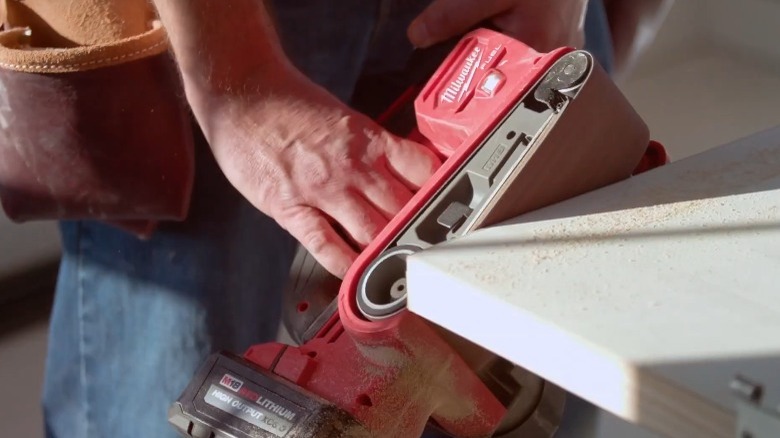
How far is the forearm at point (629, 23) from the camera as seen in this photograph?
985 millimetres

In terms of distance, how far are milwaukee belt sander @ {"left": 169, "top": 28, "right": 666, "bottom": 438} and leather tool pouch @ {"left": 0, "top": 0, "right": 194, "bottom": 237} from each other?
8.3 inches

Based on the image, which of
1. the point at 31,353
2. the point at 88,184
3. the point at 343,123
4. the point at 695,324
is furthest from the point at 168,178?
the point at 31,353

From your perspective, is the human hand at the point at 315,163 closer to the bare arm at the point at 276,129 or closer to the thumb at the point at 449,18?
the bare arm at the point at 276,129

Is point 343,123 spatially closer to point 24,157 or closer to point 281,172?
point 281,172

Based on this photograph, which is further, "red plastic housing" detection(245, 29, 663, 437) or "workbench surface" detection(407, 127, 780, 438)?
"red plastic housing" detection(245, 29, 663, 437)

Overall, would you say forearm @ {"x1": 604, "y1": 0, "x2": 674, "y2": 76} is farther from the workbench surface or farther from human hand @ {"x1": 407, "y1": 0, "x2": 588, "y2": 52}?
the workbench surface

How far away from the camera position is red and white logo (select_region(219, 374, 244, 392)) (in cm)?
61

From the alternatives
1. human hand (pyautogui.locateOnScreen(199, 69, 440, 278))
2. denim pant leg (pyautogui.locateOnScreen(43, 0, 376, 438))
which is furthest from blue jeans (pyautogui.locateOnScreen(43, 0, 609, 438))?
human hand (pyautogui.locateOnScreen(199, 69, 440, 278))

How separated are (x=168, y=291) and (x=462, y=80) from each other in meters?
0.34

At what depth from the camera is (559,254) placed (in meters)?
0.46

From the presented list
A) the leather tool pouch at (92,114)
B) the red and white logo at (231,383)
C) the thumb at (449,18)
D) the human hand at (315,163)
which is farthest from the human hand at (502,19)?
the red and white logo at (231,383)

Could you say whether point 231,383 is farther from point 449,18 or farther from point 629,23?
point 629,23

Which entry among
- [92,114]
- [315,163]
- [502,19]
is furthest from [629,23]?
[92,114]

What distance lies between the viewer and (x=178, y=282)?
0.85 meters
